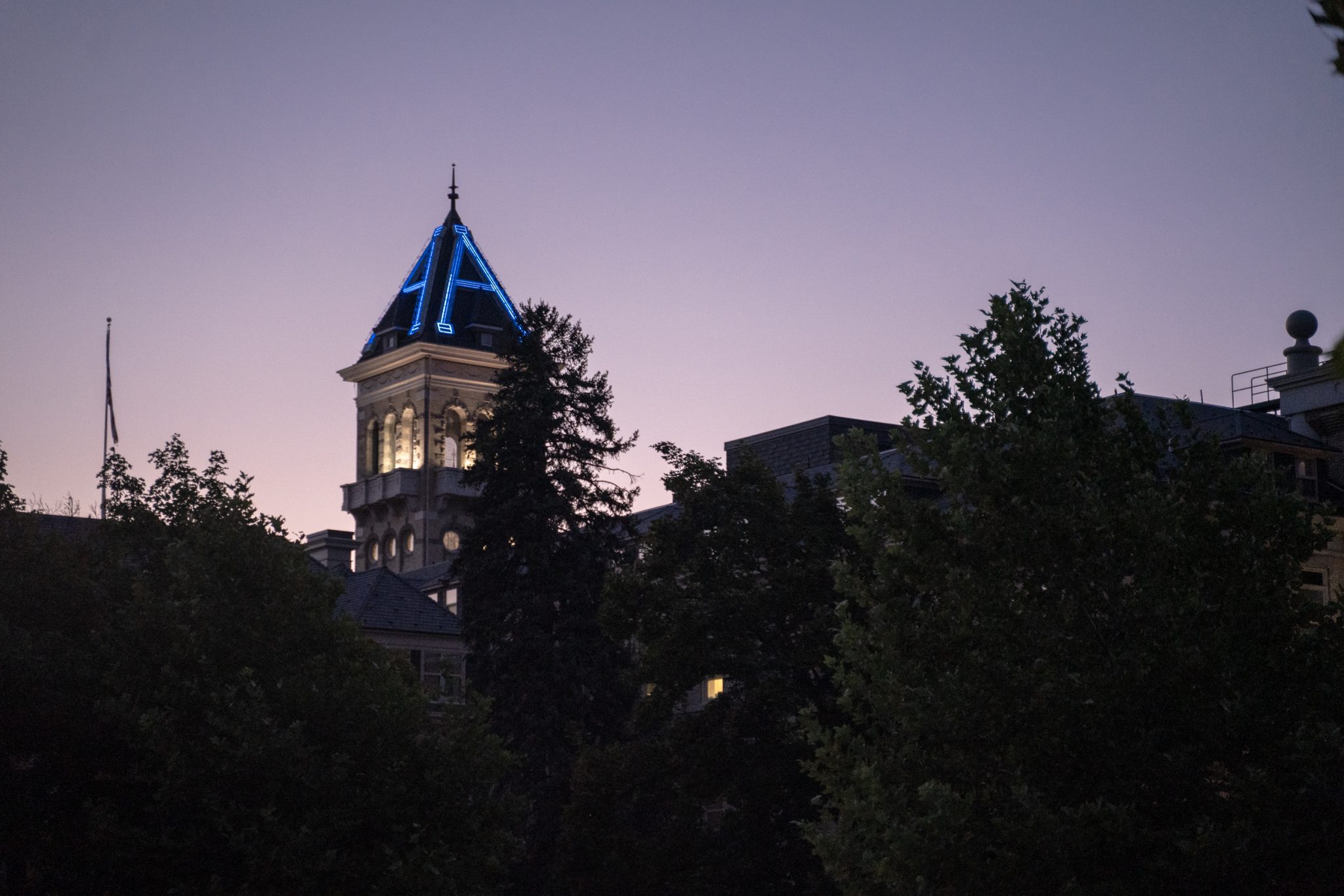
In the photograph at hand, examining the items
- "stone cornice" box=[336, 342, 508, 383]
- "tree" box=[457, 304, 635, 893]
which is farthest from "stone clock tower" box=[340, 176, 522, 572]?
"tree" box=[457, 304, 635, 893]

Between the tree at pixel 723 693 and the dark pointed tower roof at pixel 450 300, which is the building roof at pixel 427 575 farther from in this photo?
the tree at pixel 723 693

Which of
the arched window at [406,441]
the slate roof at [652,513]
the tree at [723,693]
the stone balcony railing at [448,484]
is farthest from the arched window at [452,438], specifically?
the tree at [723,693]

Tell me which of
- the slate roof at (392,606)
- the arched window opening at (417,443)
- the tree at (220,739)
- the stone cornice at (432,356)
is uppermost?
the stone cornice at (432,356)

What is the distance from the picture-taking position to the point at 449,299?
4761 inches

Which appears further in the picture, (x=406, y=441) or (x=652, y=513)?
(x=406, y=441)

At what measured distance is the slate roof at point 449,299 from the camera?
121 meters

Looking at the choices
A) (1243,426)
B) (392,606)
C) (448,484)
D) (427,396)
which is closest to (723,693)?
(1243,426)

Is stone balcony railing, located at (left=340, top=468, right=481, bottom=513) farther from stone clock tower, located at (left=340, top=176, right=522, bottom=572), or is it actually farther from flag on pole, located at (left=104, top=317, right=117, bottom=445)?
flag on pole, located at (left=104, top=317, right=117, bottom=445)

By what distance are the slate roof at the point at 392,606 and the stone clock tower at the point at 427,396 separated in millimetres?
45044

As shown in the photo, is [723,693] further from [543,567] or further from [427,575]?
[427,575]

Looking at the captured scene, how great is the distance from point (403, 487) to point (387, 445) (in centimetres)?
615

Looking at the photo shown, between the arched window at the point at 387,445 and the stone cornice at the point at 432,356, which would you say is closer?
the stone cornice at the point at 432,356

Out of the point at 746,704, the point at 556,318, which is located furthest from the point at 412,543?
the point at 746,704

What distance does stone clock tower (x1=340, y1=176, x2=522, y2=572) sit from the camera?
117625 mm
